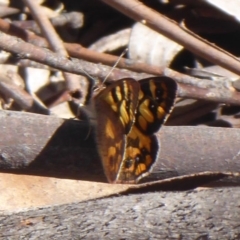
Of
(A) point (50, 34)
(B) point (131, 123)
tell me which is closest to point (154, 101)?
(B) point (131, 123)

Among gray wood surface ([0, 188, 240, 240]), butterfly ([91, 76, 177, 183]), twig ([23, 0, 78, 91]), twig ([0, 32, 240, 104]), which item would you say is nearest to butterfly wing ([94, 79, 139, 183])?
butterfly ([91, 76, 177, 183])

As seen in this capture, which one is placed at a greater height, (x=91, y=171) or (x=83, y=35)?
(x=83, y=35)

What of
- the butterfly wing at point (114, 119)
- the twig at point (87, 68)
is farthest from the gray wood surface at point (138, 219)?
the twig at point (87, 68)

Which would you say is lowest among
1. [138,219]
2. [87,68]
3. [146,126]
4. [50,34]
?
[138,219]

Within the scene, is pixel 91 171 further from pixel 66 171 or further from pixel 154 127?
pixel 154 127

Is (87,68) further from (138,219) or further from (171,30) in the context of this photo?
(138,219)

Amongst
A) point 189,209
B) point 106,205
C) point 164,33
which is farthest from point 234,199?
point 164,33

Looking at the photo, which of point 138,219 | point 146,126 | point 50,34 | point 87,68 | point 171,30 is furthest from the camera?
point 50,34

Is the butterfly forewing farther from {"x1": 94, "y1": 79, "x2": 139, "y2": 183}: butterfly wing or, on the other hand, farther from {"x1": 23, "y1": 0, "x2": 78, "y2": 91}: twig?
{"x1": 23, "y1": 0, "x2": 78, "y2": 91}: twig
